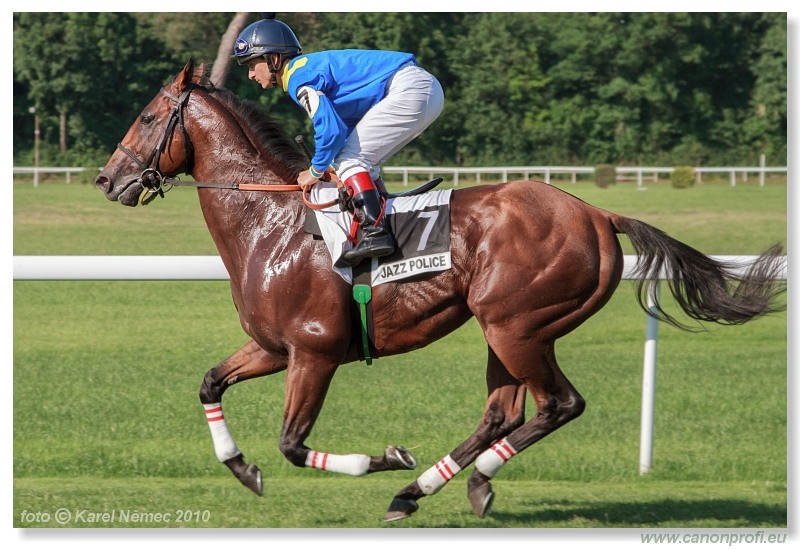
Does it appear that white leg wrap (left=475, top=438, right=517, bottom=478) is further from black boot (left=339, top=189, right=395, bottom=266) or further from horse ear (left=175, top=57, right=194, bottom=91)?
horse ear (left=175, top=57, right=194, bottom=91)

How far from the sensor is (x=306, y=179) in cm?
459

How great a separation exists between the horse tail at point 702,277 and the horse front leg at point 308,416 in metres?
1.35

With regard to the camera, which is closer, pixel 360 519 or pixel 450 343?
pixel 360 519

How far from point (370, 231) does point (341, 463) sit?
0.97 metres

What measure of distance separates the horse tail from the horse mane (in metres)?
1.44

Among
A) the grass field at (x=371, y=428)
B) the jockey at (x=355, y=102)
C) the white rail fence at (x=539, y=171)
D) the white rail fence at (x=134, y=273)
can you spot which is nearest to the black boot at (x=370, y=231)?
the jockey at (x=355, y=102)

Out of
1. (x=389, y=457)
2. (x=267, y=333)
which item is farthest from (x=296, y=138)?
(x=389, y=457)

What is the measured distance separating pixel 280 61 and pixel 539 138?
780 inches

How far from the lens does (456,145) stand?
2008 centimetres

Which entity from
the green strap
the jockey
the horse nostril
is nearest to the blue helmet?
the jockey

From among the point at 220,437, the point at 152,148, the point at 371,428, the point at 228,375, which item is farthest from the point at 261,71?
the point at 371,428

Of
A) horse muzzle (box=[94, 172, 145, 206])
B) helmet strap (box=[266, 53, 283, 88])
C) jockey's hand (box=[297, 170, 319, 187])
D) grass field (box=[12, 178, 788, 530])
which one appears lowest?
grass field (box=[12, 178, 788, 530])

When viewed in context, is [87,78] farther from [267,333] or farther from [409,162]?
[267,333]

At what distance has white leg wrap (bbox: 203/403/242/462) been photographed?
4.75m
